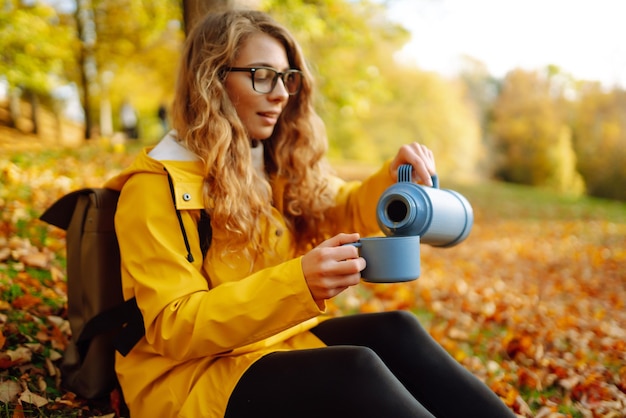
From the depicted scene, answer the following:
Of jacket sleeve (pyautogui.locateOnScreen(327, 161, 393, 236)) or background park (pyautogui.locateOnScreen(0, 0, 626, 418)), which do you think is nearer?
jacket sleeve (pyautogui.locateOnScreen(327, 161, 393, 236))

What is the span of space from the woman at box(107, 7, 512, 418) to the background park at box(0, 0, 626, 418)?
81 cm

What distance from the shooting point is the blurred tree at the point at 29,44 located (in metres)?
7.79

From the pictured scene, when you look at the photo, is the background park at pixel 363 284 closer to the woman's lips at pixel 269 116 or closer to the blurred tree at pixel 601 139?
the blurred tree at pixel 601 139

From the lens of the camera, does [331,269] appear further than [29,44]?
No

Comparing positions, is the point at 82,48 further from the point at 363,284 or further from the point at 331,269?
the point at 331,269

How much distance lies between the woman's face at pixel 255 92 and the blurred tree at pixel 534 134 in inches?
989

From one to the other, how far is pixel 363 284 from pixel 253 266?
3080 mm

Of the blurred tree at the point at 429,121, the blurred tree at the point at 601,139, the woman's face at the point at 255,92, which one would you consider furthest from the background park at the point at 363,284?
the blurred tree at the point at 429,121

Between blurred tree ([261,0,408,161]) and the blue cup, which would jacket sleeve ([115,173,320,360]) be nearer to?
the blue cup

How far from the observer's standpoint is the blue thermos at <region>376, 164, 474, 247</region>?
183 centimetres

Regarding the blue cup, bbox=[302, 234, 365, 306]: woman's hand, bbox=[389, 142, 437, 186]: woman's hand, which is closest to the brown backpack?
bbox=[302, 234, 365, 306]: woman's hand

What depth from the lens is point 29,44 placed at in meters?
8.38

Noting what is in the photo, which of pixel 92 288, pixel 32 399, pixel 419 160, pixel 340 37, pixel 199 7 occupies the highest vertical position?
pixel 340 37

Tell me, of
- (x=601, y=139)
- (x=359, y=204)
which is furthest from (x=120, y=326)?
(x=601, y=139)
